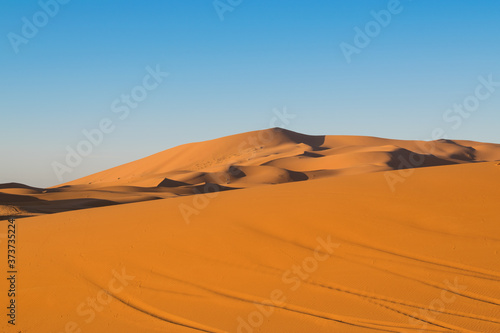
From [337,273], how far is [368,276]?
1.49 feet

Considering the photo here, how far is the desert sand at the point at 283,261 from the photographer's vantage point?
5719 millimetres

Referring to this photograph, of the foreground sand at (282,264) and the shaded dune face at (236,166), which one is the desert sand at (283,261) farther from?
the shaded dune face at (236,166)

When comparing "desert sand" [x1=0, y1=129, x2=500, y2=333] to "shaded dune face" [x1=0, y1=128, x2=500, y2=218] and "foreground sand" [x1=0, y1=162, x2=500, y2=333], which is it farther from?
"shaded dune face" [x1=0, y1=128, x2=500, y2=218]

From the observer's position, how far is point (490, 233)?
7832 mm

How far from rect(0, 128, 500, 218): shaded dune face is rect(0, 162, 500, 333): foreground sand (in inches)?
506

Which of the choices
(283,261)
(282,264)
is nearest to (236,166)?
(283,261)

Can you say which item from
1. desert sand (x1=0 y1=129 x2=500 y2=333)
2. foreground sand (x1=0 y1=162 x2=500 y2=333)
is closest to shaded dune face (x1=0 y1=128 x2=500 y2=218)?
desert sand (x1=0 y1=129 x2=500 y2=333)

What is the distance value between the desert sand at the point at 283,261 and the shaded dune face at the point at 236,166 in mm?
12661

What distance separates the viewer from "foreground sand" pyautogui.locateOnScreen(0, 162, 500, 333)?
5.69 m

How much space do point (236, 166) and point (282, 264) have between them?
36961 mm

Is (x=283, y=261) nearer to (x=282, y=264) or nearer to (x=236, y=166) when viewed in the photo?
(x=282, y=264)

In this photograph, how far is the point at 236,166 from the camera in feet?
145

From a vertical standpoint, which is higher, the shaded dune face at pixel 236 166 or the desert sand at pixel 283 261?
the shaded dune face at pixel 236 166

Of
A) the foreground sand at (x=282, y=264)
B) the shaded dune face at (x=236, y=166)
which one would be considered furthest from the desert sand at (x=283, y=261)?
the shaded dune face at (x=236, y=166)
